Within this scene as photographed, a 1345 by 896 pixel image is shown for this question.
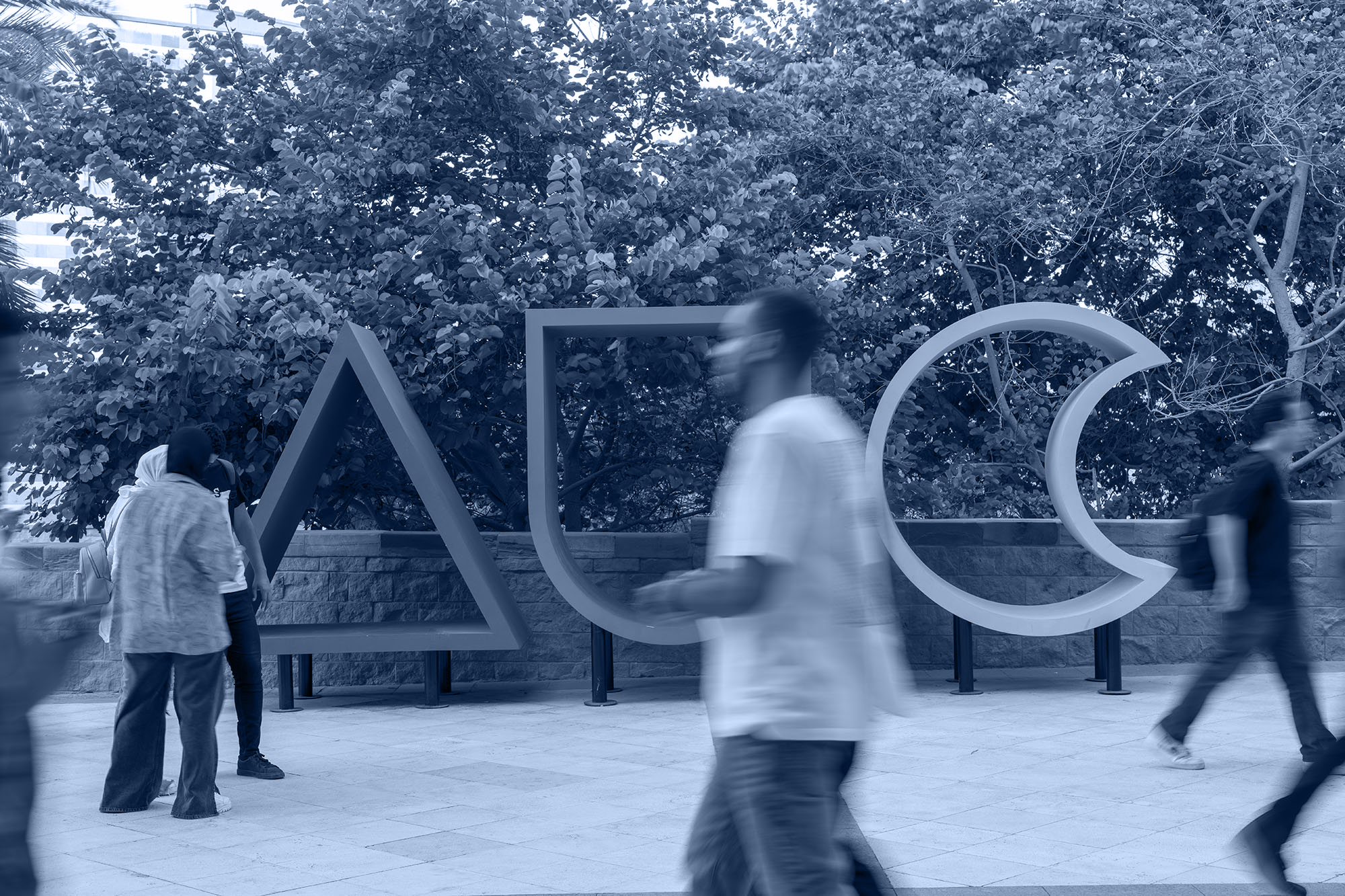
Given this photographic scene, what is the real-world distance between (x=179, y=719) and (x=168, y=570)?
2.15 ft

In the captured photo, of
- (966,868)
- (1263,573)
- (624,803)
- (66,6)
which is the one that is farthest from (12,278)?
(1263,573)

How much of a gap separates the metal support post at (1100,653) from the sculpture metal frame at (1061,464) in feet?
1.27

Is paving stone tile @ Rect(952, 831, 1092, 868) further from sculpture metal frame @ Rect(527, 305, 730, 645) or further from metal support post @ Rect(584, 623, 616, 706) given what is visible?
metal support post @ Rect(584, 623, 616, 706)

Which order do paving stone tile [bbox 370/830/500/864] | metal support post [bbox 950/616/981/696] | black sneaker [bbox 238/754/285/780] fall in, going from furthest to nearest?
metal support post [bbox 950/616/981/696] → black sneaker [bbox 238/754/285/780] → paving stone tile [bbox 370/830/500/864]

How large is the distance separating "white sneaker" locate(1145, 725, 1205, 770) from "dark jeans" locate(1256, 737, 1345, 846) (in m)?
2.23

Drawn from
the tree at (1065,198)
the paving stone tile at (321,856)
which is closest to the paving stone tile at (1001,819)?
the paving stone tile at (321,856)

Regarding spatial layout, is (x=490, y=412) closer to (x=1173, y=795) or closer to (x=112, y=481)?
(x=112, y=481)

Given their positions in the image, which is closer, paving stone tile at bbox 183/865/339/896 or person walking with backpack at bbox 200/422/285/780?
paving stone tile at bbox 183/865/339/896

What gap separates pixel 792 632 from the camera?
2693 mm

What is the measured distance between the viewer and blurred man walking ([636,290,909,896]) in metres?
2.61

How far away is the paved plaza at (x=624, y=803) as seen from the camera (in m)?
4.83

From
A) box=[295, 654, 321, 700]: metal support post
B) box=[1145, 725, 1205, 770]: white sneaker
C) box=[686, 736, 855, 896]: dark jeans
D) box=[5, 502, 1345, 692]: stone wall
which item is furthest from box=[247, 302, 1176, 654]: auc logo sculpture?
box=[686, 736, 855, 896]: dark jeans

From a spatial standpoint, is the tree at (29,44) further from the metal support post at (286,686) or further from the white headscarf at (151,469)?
the metal support post at (286,686)

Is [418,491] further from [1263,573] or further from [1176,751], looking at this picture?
[1263,573]
